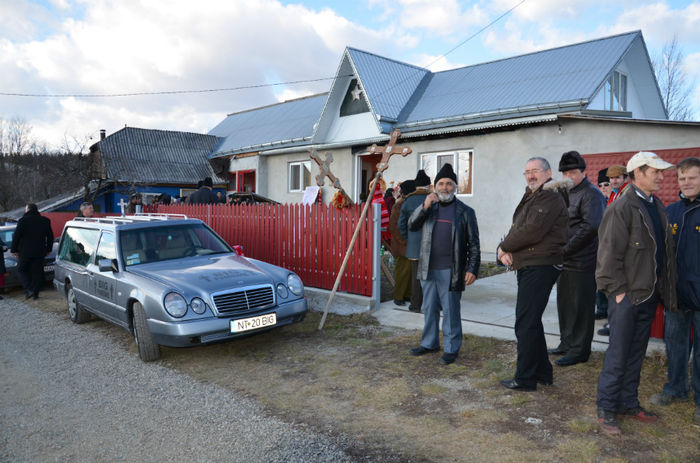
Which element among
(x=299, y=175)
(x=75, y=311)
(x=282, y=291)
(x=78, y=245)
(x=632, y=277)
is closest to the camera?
(x=632, y=277)

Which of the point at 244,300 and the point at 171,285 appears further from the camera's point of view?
the point at 244,300

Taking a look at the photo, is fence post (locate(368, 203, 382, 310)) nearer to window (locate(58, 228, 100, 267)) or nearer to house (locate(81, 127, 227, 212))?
window (locate(58, 228, 100, 267))

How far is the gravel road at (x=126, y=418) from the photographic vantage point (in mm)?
3246

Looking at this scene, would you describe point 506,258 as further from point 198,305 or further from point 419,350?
point 198,305

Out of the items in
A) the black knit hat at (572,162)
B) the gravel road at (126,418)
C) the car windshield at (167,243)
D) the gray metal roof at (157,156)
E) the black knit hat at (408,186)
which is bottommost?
the gravel road at (126,418)

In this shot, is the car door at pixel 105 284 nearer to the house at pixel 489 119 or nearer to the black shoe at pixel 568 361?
the black shoe at pixel 568 361

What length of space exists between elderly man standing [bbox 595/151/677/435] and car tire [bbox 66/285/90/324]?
6580mm

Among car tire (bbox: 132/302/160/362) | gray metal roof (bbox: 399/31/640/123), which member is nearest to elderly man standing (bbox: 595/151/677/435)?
car tire (bbox: 132/302/160/362)

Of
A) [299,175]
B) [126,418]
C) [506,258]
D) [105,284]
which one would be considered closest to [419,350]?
[506,258]

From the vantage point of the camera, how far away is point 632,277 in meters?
3.19

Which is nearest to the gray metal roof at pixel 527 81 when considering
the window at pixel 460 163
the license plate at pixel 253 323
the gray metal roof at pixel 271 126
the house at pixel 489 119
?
the house at pixel 489 119

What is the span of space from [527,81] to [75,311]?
11.2 m

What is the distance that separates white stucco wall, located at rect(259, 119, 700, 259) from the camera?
30.6ft

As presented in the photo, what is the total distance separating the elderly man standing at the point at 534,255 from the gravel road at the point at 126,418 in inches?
67.3
